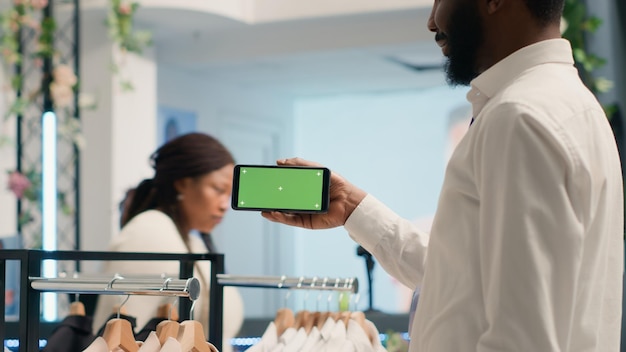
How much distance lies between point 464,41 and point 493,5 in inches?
2.9

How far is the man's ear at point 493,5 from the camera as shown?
1.28m

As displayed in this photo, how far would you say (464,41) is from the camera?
1.34 m

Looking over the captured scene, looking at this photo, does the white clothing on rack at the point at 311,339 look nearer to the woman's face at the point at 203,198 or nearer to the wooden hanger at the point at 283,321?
the wooden hanger at the point at 283,321

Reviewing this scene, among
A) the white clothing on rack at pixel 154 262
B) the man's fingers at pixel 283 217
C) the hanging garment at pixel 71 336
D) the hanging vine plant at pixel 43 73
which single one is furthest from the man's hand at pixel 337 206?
the hanging vine plant at pixel 43 73

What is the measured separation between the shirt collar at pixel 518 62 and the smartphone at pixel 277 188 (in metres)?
0.39

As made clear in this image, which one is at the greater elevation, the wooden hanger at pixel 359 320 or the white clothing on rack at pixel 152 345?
the white clothing on rack at pixel 152 345

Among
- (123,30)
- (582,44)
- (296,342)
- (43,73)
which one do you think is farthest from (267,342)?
(123,30)

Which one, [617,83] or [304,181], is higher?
[617,83]

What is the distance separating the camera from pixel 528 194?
3.72ft

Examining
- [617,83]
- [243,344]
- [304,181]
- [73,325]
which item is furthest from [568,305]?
[617,83]

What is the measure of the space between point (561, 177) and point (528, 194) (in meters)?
0.05

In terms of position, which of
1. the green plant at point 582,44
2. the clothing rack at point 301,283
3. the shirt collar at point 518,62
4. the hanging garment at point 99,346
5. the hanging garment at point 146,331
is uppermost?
the green plant at point 582,44

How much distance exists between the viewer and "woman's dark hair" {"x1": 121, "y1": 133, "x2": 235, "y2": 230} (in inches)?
121

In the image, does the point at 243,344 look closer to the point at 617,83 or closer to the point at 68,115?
the point at 617,83
